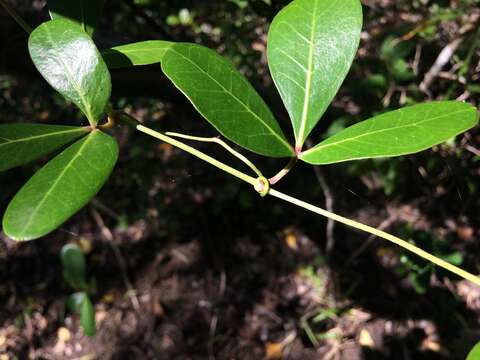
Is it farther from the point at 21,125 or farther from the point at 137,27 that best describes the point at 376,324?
the point at 21,125

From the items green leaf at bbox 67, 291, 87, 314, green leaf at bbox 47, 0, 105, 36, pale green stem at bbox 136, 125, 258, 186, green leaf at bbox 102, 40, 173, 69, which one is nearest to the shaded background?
green leaf at bbox 67, 291, 87, 314

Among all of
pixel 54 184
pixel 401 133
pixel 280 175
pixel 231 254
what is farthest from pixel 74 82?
pixel 231 254

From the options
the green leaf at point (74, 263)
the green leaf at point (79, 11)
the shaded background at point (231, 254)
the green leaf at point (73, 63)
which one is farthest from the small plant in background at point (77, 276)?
the green leaf at point (73, 63)

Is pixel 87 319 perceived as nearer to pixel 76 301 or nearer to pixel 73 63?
pixel 76 301

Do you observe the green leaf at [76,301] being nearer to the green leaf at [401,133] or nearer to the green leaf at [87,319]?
the green leaf at [87,319]

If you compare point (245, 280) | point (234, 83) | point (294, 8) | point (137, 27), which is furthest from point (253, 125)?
point (245, 280)
